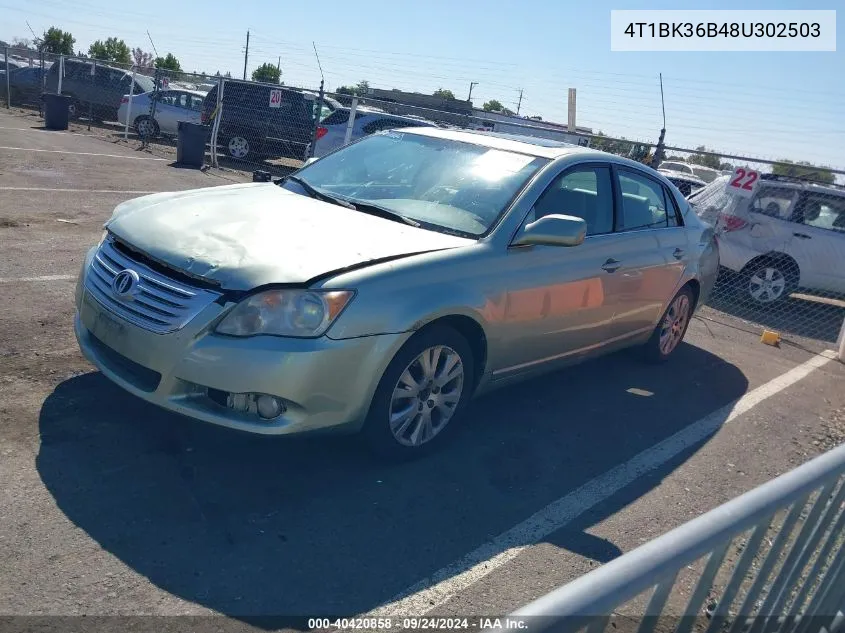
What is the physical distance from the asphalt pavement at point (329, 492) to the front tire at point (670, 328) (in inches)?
15.4

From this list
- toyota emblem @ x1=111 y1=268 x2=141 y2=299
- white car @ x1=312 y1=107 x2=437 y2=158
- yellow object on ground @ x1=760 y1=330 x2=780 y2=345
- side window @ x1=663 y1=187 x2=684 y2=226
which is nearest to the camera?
toyota emblem @ x1=111 y1=268 x2=141 y2=299

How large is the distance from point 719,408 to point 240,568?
165 inches

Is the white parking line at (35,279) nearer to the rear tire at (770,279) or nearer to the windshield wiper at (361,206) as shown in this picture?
the windshield wiper at (361,206)

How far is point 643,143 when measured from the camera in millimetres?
11094

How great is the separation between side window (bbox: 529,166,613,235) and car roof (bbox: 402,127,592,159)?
157 millimetres

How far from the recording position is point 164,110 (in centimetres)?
2016

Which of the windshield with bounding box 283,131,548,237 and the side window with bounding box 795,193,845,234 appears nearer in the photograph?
the windshield with bounding box 283,131,548,237

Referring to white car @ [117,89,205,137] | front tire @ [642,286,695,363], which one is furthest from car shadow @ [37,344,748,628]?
white car @ [117,89,205,137]

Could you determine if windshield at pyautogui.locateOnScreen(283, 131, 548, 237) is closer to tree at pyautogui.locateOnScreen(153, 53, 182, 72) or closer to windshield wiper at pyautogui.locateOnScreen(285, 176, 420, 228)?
windshield wiper at pyautogui.locateOnScreen(285, 176, 420, 228)

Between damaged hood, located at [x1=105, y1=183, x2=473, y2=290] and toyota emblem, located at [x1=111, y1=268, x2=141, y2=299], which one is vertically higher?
damaged hood, located at [x1=105, y1=183, x2=473, y2=290]

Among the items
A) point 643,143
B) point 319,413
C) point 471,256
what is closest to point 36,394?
point 319,413

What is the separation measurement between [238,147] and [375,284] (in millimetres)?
14331

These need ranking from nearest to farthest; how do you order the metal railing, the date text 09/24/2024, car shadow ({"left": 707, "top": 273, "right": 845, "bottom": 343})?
the metal railing < the date text 09/24/2024 < car shadow ({"left": 707, "top": 273, "right": 845, "bottom": 343})

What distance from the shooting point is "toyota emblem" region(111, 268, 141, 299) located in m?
3.71
